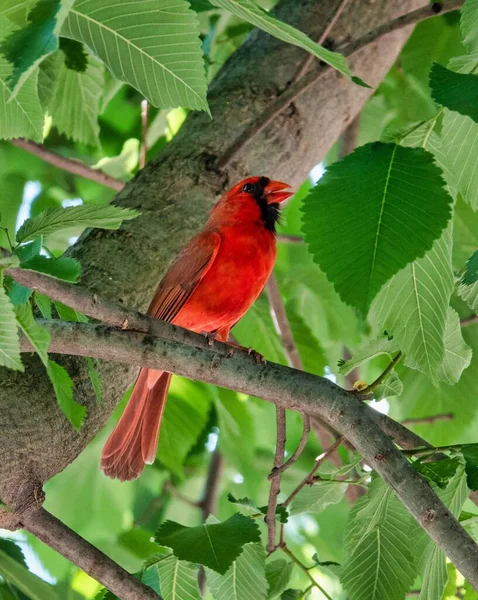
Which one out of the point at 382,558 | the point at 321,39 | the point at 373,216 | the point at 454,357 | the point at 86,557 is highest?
the point at 321,39

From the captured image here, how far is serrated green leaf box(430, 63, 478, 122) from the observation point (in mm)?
1583

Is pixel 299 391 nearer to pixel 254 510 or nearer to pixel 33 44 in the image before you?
Result: pixel 254 510

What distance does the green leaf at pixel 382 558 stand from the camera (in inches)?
83.6

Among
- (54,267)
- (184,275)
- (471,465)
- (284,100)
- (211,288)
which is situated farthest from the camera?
(211,288)

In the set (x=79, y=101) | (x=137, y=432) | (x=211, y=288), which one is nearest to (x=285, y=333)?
Answer: (x=211, y=288)

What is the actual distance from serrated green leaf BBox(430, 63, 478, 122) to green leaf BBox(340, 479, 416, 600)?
94cm

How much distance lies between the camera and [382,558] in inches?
84.9

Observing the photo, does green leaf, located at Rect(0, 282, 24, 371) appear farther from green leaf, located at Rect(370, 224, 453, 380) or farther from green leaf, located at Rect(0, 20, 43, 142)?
green leaf, located at Rect(370, 224, 453, 380)

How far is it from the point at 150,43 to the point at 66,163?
2069mm

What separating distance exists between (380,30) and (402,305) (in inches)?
55.2

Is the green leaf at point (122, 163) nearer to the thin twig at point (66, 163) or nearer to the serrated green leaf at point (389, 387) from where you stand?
the thin twig at point (66, 163)

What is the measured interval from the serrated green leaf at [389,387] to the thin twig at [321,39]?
1.46 metres

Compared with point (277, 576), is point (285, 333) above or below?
above

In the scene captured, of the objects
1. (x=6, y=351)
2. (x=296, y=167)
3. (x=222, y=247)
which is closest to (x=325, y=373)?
(x=222, y=247)
